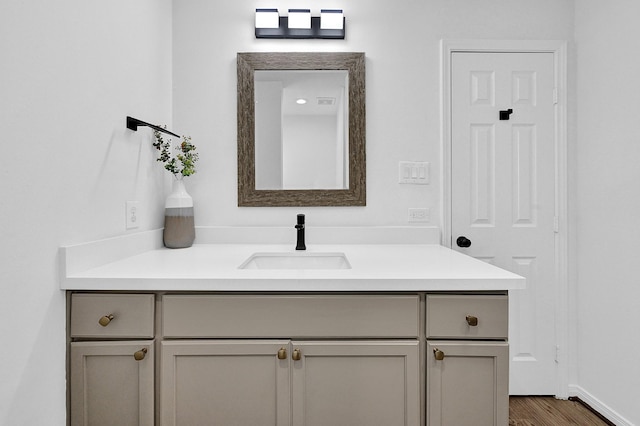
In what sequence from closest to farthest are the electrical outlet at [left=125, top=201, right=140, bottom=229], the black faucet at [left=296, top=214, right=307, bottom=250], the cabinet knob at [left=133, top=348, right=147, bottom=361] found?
the cabinet knob at [left=133, top=348, right=147, bottom=361]
the electrical outlet at [left=125, top=201, right=140, bottom=229]
the black faucet at [left=296, top=214, right=307, bottom=250]

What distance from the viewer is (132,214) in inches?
64.5

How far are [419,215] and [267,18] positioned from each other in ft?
4.49

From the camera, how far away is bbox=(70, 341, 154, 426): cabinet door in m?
1.17

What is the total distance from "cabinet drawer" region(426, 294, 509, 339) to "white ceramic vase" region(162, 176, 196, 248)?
4.14 feet

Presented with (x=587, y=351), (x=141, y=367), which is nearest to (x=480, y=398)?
(x=141, y=367)

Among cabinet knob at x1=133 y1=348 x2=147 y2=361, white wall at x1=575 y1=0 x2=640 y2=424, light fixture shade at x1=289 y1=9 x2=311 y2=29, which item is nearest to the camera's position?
cabinet knob at x1=133 y1=348 x2=147 y2=361

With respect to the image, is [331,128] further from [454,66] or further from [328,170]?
[454,66]

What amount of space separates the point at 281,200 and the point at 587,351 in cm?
188

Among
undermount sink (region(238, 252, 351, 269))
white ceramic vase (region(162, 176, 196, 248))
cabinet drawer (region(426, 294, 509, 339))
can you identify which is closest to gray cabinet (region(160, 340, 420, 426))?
cabinet drawer (region(426, 294, 509, 339))

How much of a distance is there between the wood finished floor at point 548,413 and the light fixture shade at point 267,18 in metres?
2.43

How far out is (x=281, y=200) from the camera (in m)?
2.05

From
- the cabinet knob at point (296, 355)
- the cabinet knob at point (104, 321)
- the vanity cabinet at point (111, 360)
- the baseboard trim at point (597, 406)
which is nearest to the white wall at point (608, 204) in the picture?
the baseboard trim at point (597, 406)

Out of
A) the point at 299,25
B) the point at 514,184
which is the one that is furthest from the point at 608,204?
the point at 299,25

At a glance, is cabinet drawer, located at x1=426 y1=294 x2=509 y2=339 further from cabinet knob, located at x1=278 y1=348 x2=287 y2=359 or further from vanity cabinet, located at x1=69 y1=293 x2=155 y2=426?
vanity cabinet, located at x1=69 y1=293 x2=155 y2=426
